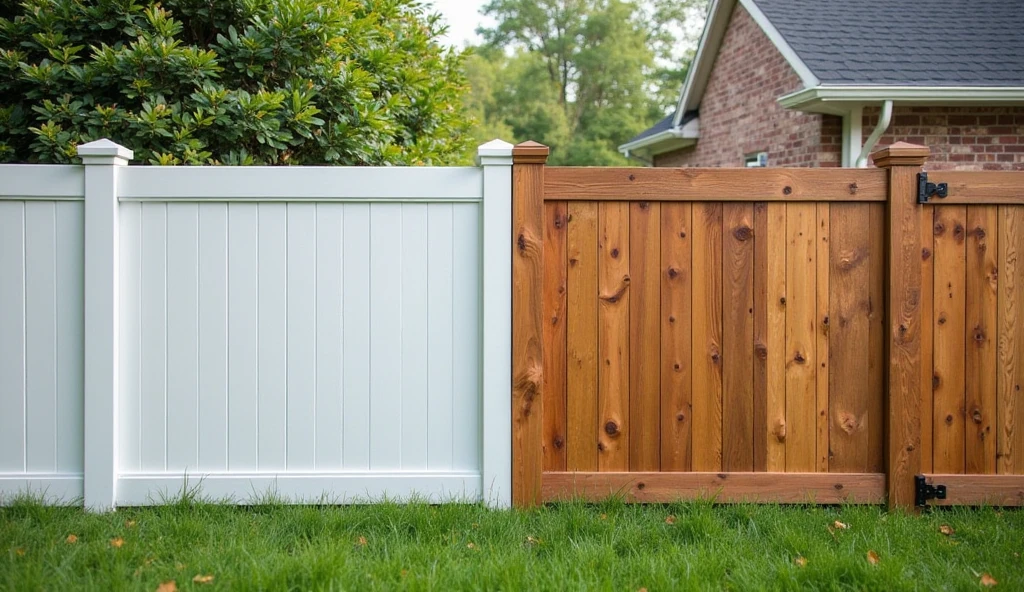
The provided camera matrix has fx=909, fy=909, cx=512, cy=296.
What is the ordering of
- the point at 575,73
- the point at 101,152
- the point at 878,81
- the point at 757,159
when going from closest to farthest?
the point at 101,152
the point at 878,81
the point at 757,159
the point at 575,73

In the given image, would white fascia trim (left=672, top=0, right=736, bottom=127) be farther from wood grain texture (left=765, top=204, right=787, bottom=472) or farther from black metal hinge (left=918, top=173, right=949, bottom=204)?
wood grain texture (left=765, top=204, right=787, bottom=472)

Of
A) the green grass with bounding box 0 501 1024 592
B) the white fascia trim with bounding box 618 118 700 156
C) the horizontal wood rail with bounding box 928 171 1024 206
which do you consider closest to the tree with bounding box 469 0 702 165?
the white fascia trim with bounding box 618 118 700 156

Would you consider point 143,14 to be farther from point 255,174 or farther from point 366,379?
point 366,379

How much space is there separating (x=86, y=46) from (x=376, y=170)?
233 centimetres

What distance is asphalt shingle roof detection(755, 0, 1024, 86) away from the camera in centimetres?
884

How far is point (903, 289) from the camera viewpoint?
13.7 feet

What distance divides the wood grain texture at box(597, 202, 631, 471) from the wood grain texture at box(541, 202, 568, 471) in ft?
0.57

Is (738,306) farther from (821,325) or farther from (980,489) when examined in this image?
(980,489)

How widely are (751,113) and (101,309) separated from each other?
9336 millimetres

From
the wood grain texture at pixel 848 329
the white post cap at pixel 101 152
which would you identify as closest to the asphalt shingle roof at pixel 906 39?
the wood grain texture at pixel 848 329

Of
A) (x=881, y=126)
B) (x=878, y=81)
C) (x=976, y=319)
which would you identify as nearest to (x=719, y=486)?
(x=976, y=319)

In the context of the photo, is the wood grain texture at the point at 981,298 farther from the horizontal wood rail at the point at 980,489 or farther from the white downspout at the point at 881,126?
the white downspout at the point at 881,126

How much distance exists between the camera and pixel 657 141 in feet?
46.4

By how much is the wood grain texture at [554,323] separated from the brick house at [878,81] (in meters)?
5.43
